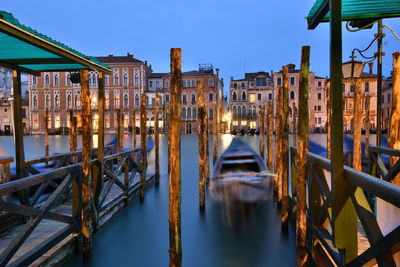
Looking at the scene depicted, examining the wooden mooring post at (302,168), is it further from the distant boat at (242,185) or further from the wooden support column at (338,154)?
the distant boat at (242,185)

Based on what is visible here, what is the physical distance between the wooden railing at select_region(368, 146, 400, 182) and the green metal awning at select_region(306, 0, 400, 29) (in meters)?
1.63

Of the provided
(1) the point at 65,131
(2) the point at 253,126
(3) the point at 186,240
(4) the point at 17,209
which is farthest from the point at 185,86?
(4) the point at 17,209

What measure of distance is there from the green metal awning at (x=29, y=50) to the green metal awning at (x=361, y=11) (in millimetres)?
2781

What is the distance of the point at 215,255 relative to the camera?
5.22m

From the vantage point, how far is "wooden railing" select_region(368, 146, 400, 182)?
12.0 ft

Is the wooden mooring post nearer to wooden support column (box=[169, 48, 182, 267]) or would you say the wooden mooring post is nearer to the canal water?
the canal water

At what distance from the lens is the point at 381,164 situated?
4.48 metres

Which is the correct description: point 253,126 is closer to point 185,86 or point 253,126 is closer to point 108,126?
point 185,86

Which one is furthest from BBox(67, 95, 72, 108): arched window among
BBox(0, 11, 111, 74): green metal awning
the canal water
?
BBox(0, 11, 111, 74): green metal awning

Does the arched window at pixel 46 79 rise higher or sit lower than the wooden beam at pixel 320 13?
higher

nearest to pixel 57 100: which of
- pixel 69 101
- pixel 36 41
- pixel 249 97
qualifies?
pixel 69 101

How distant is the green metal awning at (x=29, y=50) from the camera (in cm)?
280

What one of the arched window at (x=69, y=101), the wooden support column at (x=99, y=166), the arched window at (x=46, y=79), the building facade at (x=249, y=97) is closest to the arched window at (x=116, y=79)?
the arched window at (x=69, y=101)

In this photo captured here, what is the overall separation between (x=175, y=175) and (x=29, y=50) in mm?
2531
